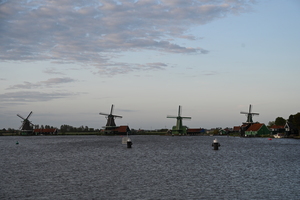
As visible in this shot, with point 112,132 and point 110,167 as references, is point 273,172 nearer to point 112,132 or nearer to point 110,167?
point 110,167

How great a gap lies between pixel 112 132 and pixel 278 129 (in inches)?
3361

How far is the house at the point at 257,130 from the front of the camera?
14762 centimetres

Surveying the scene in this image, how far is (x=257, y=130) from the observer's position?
147250 mm

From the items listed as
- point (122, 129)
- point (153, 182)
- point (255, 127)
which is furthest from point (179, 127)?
point (153, 182)

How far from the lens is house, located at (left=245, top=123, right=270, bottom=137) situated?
148 meters

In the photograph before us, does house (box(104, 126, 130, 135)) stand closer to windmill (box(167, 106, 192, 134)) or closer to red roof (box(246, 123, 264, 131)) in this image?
windmill (box(167, 106, 192, 134))

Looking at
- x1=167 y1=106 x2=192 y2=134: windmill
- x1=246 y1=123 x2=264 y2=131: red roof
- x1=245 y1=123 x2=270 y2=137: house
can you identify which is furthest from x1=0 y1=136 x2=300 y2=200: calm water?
x1=167 y1=106 x2=192 y2=134: windmill

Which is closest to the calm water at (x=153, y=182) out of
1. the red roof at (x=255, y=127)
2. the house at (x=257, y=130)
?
the house at (x=257, y=130)

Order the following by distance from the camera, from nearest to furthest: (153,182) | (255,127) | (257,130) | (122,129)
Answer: (153,182) → (257,130) → (255,127) → (122,129)

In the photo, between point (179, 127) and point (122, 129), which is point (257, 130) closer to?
point (179, 127)

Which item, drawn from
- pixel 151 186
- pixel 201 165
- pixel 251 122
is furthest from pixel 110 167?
pixel 251 122

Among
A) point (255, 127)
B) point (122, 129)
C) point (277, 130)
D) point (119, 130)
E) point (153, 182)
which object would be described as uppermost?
point (255, 127)

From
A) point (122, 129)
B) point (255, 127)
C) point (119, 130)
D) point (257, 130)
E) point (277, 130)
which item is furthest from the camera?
Result: point (122, 129)

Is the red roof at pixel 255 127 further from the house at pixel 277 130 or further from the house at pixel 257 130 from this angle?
the house at pixel 277 130
